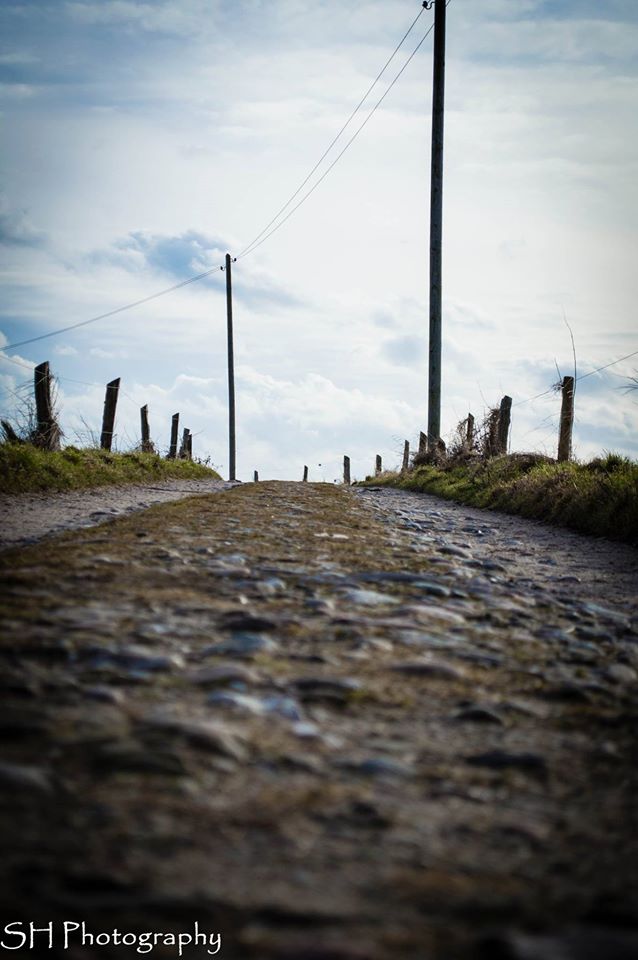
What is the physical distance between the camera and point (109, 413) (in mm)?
16906

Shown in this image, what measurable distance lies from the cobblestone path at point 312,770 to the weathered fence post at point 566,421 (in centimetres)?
866

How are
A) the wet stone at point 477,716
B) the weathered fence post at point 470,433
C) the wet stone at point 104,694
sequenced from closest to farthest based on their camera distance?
the wet stone at point 104,694 < the wet stone at point 477,716 < the weathered fence post at point 470,433

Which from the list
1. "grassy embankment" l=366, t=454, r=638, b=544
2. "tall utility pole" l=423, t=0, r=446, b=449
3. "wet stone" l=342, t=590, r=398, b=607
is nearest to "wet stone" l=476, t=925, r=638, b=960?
"wet stone" l=342, t=590, r=398, b=607

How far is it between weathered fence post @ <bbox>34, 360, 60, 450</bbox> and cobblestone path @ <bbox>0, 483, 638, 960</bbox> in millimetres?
9791

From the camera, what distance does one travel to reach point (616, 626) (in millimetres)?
3496

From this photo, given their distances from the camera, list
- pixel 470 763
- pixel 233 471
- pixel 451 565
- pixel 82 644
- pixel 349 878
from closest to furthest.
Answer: pixel 349 878, pixel 470 763, pixel 82 644, pixel 451 565, pixel 233 471

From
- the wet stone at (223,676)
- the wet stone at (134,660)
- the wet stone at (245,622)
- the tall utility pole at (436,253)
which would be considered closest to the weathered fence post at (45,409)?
the tall utility pole at (436,253)

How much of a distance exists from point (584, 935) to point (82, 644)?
Answer: 1711 mm

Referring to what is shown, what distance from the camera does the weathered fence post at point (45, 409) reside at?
12.7 meters

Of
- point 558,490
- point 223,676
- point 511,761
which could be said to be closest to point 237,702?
point 223,676

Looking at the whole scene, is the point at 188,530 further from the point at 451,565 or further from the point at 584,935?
the point at 584,935

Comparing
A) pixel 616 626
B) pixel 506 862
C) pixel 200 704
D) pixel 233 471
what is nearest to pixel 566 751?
pixel 506 862

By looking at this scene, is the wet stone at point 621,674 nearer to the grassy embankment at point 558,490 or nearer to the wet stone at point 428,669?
the wet stone at point 428,669

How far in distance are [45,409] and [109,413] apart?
4.09 m
